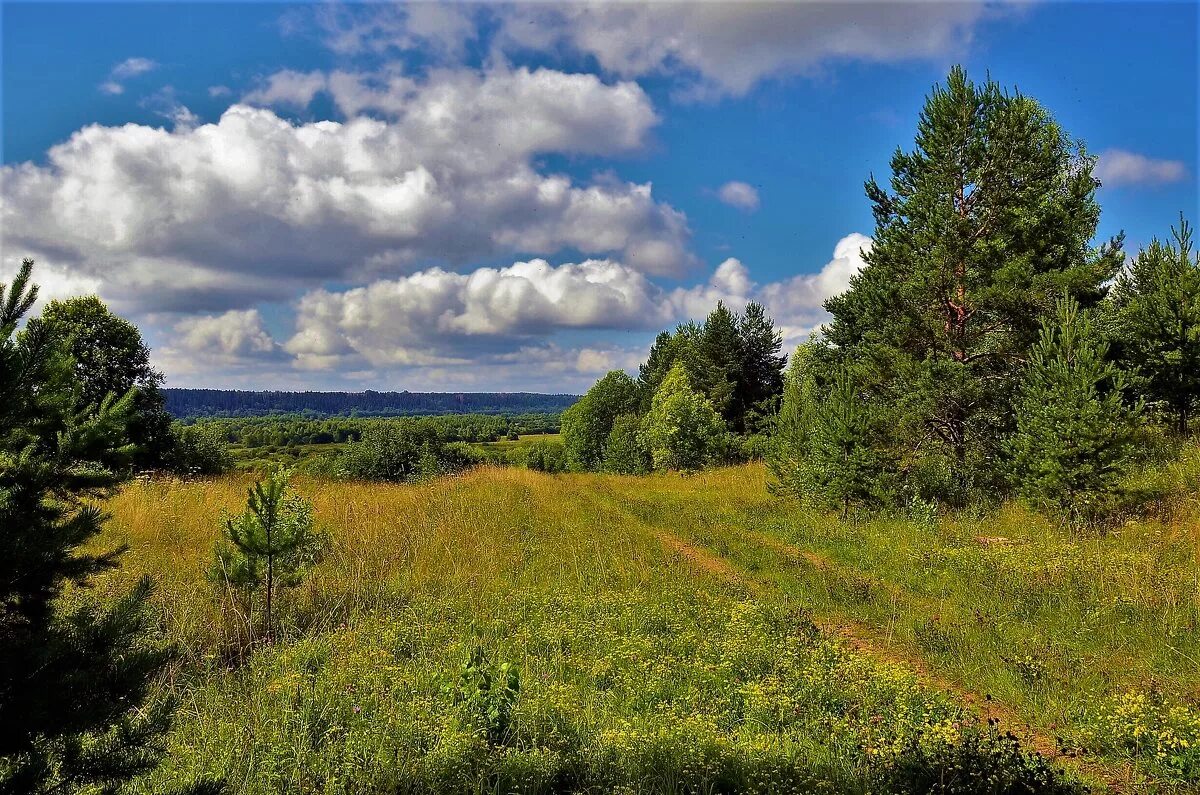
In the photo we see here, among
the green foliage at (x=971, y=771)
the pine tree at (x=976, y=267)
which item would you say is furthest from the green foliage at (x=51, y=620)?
the pine tree at (x=976, y=267)

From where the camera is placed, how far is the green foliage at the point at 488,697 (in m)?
4.33

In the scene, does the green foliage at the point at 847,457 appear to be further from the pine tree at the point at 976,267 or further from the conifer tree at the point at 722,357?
the conifer tree at the point at 722,357

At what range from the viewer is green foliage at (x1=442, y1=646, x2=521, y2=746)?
433 cm

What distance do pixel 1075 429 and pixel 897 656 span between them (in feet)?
21.6

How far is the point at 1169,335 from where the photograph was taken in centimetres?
1422

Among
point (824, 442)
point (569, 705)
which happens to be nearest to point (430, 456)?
point (824, 442)

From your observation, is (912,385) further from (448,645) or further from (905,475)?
(448,645)

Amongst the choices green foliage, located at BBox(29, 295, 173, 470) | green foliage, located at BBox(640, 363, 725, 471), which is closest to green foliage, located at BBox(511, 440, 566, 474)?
green foliage, located at BBox(640, 363, 725, 471)

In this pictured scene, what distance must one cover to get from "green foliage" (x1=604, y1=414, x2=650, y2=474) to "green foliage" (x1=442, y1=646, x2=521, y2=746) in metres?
35.7

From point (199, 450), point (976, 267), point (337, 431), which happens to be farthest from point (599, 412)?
point (337, 431)

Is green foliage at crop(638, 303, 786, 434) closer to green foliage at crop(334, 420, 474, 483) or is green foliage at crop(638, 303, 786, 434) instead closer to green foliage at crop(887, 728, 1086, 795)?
green foliage at crop(334, 420, 474, 483)

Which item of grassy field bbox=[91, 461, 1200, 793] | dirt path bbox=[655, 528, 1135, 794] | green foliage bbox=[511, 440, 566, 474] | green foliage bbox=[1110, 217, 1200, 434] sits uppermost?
green foliage bbox=[1110, 217, 1200, 434]

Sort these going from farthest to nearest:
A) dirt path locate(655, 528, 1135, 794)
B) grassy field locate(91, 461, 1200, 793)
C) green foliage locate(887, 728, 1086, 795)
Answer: dirt path locate(655, 528, 1135, 794) < grassy field locate(91, 461, 1200, 793) < green foliage locate(887, 728, 1086, 795)

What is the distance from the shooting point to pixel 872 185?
60.1 ft
